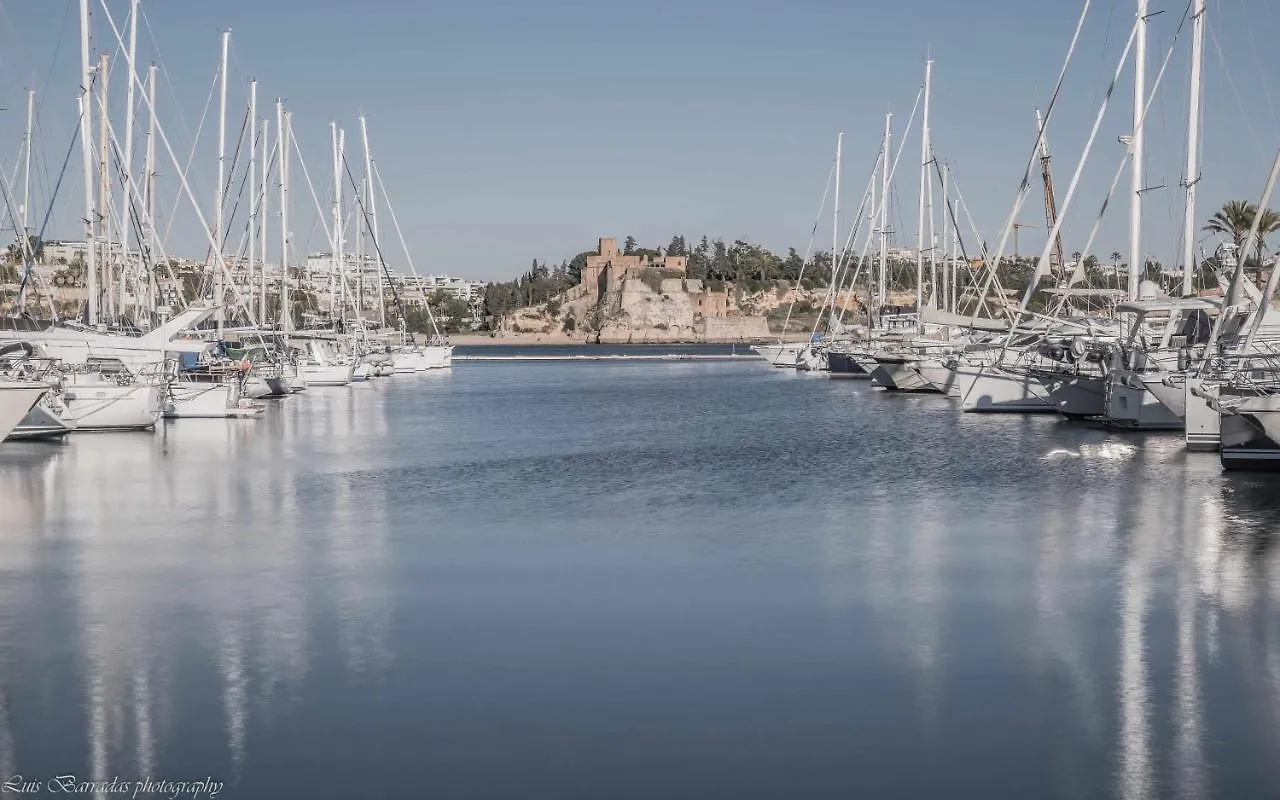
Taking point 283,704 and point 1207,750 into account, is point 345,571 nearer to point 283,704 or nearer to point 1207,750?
point 283,704

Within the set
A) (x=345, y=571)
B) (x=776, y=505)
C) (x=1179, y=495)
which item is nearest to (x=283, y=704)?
(x=345, y=571)

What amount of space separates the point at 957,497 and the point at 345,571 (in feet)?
26.5

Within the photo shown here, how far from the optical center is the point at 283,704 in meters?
7.49

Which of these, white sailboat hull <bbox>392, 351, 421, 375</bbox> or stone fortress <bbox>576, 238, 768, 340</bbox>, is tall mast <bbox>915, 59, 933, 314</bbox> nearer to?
white sailboat hull <bbox>392, 351, 421, 375</bbox>

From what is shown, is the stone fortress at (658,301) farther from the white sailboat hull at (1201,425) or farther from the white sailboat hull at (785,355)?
the white sailboat hull at (1201,425)

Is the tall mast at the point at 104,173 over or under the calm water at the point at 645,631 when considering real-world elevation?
over

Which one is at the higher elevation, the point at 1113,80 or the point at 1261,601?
the point at 1113,80

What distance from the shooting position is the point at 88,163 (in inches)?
1173

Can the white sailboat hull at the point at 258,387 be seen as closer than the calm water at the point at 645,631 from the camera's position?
No

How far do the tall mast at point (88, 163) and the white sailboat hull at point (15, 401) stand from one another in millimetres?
11041

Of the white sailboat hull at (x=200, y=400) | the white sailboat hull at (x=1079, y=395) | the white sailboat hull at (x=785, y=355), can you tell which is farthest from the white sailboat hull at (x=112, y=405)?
the white sailboat hull at (x=785, y=355)

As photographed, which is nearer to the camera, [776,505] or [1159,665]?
[1159,665]

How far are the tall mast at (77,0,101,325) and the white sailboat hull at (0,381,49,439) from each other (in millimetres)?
11041

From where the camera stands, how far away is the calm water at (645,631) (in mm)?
6539
